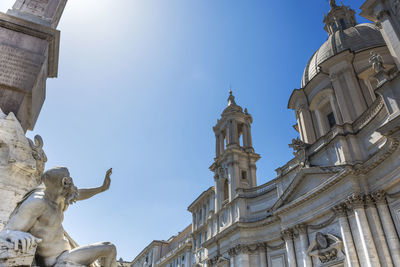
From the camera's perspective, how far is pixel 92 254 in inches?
109

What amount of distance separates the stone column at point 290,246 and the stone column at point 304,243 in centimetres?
66

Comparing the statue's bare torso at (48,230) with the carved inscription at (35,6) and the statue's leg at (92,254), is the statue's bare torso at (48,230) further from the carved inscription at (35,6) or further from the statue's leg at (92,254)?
the carved inscription at (35,6)

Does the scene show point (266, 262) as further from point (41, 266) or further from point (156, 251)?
point (156, 251)

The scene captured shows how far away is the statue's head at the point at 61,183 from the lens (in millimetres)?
2991

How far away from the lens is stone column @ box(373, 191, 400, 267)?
41.5 feet

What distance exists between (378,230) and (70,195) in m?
15.0

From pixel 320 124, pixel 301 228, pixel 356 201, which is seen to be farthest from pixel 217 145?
pixel 356 201

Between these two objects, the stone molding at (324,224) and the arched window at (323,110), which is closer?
the stone molding at (324,224)

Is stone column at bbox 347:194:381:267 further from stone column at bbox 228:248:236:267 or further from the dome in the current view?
the dome

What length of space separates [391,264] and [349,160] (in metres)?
5.74

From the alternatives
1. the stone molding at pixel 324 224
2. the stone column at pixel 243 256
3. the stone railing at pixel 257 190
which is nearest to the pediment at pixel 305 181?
the stone molding at pixel 324 224

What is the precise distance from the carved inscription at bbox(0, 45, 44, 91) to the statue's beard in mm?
3291

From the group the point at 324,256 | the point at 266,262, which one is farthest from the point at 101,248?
the point at 266,262

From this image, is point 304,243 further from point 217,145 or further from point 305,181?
point 217,145
